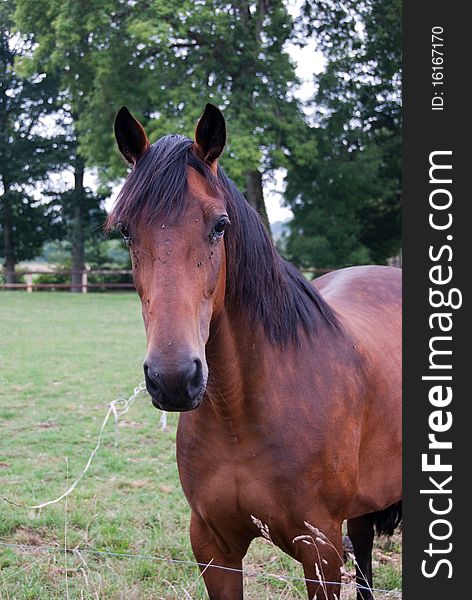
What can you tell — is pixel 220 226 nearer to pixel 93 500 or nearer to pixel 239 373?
pixel 239 373

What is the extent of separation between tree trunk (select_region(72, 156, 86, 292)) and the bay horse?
2416 cm

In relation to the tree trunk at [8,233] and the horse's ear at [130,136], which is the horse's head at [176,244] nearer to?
the horse's ear at [130,136]

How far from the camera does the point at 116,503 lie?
4.24 m

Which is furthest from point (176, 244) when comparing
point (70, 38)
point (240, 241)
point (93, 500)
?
point (70, 38)

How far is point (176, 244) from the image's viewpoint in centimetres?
173

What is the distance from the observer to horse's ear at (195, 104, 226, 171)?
1.91 meters

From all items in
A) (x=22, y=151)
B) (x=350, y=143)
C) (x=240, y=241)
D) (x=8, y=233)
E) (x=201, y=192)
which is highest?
(x=22, y=151)

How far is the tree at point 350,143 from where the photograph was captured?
19.4 metres

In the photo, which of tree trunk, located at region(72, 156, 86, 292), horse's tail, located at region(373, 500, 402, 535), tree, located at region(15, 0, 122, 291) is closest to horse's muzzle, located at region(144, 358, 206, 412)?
horse's tail, located at region(373, 500, 402, 535)

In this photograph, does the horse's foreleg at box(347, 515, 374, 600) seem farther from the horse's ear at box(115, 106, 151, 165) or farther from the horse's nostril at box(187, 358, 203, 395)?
the horse's ear at box(115, 106, 151, 165)

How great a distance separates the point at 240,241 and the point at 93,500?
2442 millimetres

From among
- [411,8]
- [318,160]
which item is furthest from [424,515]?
[318,160]

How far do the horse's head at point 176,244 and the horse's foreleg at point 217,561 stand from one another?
0.93 meters

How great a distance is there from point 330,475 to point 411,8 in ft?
5.37
